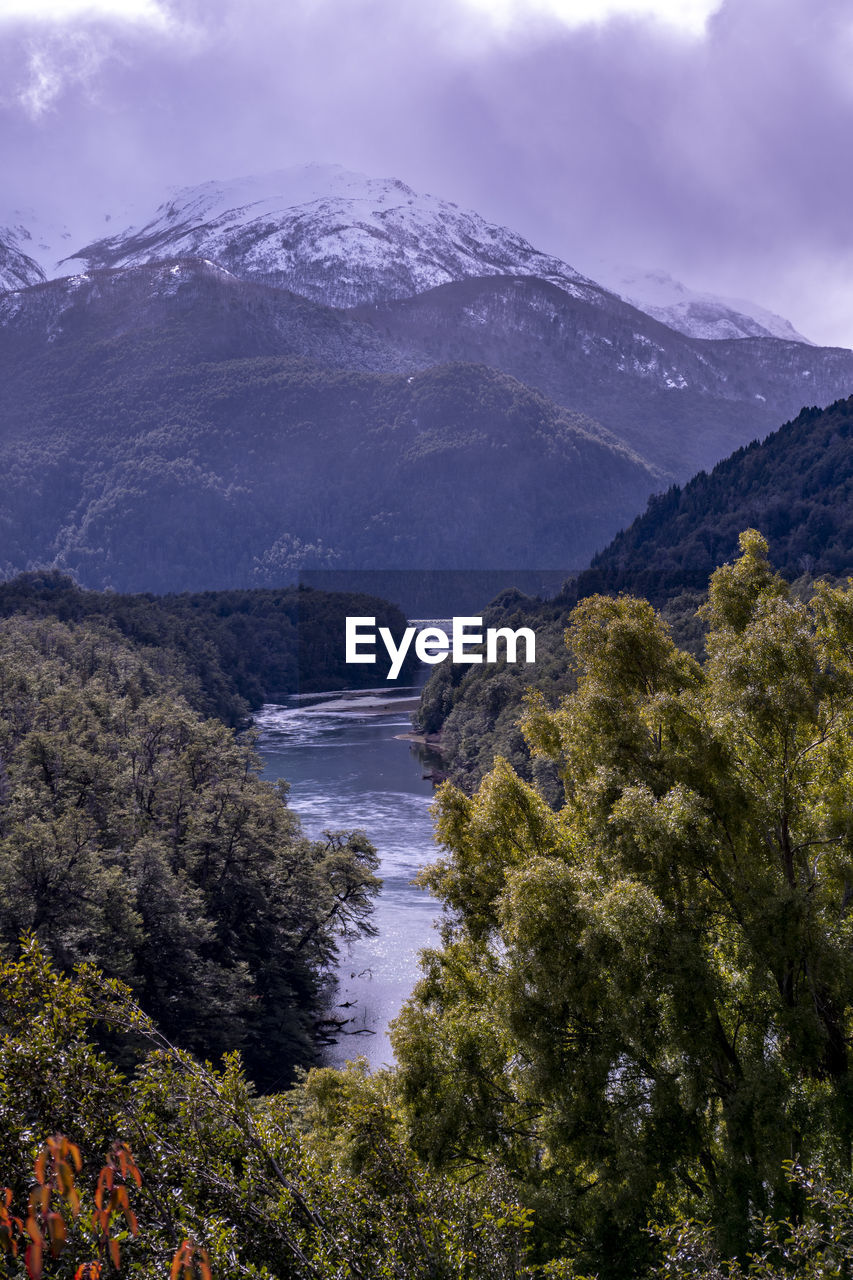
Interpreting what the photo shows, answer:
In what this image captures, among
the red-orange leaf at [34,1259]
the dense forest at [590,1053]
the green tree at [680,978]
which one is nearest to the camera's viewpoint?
the red-orange leaf at [34,1259]

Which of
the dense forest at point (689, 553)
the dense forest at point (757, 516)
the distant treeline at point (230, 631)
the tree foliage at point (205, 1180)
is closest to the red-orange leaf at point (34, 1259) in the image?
the tree foliage at point (205, 1180)

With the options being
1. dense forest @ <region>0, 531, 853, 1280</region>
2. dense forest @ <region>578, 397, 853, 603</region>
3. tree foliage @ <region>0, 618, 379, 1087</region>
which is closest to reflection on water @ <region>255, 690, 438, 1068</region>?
tree foliage @ <region>0, 618, 379, 1087</region>

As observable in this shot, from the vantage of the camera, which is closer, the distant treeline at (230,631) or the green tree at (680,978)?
the green tree at (680,978)

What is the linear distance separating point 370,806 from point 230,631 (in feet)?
273

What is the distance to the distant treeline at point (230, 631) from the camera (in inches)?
4636

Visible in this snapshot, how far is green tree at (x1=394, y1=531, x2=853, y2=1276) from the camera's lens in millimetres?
13398

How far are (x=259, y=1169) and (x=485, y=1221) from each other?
2.31 m

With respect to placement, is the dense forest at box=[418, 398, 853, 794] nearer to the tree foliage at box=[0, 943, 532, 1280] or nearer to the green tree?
the green tree

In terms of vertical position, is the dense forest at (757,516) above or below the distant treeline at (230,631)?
above

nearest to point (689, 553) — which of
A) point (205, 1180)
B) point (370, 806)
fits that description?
point (370, 806)

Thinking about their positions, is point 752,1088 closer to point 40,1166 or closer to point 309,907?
point 40,1166

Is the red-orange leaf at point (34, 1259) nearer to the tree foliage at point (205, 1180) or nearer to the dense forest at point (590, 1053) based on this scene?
the dense forest at point (590, 1053)

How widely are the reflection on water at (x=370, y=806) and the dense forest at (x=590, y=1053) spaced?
15.2ft

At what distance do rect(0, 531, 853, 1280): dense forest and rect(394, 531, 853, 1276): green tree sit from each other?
0.14 ft
